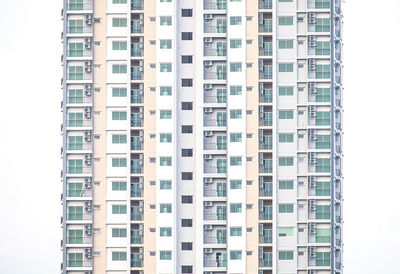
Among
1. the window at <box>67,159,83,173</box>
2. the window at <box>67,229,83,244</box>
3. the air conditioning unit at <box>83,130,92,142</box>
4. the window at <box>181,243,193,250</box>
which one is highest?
the air conditioning unit at <box>83,130,92,142</box>

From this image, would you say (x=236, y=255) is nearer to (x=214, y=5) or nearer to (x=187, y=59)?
(x=187, y=59)

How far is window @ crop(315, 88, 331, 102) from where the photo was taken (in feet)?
315

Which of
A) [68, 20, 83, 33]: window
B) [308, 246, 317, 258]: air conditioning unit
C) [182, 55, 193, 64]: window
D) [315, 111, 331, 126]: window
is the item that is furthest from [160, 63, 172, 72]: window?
[308, 246, 317, 258]: air conditioning unit

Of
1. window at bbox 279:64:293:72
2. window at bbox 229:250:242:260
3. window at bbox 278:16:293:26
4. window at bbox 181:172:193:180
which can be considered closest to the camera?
window at bbox 229:250:242:260

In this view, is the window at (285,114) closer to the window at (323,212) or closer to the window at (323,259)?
the window at (323,212)

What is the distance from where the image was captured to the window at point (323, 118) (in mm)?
95875

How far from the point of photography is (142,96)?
9588 centimetres

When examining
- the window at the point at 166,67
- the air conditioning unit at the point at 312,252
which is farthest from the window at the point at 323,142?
the window at the point at 166,67

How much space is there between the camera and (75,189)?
96.0 m

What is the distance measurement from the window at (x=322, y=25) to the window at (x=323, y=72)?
3242 mm

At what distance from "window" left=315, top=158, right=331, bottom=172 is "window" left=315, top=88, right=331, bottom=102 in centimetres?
522

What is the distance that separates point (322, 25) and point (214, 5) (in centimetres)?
960

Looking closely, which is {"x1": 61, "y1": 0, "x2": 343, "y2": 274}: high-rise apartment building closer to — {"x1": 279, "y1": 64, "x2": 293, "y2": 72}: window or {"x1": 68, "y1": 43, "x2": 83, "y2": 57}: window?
{"x1": 279, "y1": 64, "x2": 293, "y2": 72}: window

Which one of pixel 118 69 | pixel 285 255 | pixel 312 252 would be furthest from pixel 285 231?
pixel 118 69
